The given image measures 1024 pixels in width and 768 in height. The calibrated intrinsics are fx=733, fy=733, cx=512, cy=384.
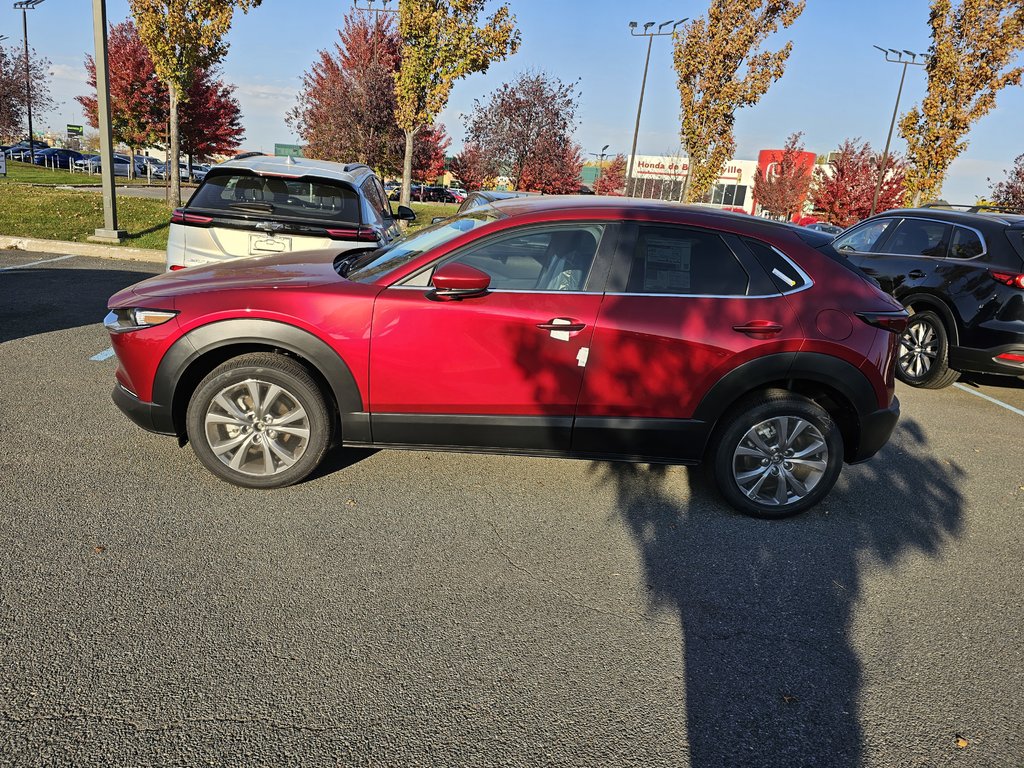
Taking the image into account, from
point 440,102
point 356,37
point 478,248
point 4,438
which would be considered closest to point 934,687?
point 478,248

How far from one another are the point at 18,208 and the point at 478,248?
14.3m

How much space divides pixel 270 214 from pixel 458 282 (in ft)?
10.2

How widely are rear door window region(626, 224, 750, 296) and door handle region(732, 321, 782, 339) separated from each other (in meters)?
0.20

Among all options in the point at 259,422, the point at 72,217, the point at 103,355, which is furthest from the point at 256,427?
the point at 72,217

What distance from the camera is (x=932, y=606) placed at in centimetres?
353

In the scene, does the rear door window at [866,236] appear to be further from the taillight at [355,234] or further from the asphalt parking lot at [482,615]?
the taillight at [355,234]

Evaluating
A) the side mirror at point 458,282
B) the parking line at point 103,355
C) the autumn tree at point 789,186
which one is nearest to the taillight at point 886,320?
the side mirror at point 458,282

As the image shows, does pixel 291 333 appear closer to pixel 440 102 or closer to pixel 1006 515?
pixel 1006 515

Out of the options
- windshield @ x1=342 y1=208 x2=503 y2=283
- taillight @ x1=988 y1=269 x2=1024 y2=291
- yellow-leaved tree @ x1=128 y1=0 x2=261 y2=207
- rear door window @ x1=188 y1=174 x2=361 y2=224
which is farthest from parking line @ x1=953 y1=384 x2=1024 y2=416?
yellow-leaved tree @ x1=128 y1=0 x2=261 y2=207

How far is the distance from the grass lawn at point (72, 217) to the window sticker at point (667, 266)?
8.55m

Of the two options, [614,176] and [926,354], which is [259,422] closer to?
[926,354]

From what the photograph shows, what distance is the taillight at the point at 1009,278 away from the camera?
670 cm

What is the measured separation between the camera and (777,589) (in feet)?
11.7

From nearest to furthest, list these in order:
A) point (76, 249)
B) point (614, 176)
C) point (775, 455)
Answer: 1. point (775, 455)
2. point (76, 249)
3. point (614, 176)
